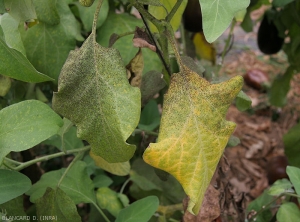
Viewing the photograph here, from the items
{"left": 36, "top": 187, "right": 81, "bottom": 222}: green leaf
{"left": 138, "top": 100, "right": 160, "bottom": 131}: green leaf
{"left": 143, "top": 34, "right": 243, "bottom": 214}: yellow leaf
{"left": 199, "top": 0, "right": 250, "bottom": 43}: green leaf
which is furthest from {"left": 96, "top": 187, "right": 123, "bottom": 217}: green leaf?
{"left": 199, "top": 0, "right": 250, "bottom": 43}: green leaf

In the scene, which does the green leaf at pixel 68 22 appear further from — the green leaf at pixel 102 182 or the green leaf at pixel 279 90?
the green leaf at pixel 279 90

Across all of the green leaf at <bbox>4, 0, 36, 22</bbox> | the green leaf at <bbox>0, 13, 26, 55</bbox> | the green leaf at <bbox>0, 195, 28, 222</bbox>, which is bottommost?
the green leaf at <bbox>0, 195, 28, 222</bbox>

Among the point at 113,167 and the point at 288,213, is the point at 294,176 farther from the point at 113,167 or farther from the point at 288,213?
the point at 113,167

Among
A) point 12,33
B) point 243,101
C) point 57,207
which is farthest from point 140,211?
point 12,33

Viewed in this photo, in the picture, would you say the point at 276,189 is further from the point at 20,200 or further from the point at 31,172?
the point at 31,172

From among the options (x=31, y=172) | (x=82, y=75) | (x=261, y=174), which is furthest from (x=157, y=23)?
(x=261, y=174)

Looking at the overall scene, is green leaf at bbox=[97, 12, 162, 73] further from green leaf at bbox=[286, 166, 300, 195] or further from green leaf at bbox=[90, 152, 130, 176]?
green leaf at bbox=[286, 166, 300, 195]

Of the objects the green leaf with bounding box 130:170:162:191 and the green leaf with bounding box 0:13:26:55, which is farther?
the green leaf with bounding box 130:170:162:191
